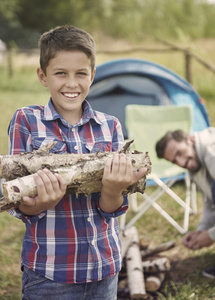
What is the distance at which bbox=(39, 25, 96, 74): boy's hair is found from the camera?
148cm

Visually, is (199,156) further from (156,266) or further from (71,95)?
(71,95)

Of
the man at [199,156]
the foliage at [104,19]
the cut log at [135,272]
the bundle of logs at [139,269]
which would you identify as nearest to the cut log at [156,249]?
the bundle of logs at [139,269]

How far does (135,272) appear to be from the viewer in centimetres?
276

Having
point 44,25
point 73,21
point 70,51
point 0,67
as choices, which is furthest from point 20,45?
point 70,51

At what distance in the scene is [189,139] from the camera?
11.5ft

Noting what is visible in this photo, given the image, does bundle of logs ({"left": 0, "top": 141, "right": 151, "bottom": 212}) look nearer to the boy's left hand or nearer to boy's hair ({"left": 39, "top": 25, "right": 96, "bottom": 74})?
the boy's left hand

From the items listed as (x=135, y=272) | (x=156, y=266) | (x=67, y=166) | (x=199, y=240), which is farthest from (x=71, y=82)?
(x=199, y=240)

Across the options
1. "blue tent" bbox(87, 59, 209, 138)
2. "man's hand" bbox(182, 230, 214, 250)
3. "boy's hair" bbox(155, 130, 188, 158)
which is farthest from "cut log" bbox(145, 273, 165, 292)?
"blue tent" bbox(87, 59, 209, 138)

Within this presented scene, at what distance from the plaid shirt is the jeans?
4cm

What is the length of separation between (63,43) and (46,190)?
0.55 metres

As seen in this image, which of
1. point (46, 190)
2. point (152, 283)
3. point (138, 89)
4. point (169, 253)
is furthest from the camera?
point (138, 89)

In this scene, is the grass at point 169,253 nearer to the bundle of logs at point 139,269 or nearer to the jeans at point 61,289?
the bundle of logs at point 139,269

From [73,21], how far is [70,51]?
25408 mm

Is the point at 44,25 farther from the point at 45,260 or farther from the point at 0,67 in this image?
the point at 45,260
